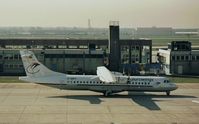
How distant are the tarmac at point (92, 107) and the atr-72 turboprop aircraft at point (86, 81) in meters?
1.25

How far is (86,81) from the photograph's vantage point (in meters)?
59.9

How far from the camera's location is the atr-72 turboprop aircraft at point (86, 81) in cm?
5894

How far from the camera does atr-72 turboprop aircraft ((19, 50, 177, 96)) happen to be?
5894 centimetres

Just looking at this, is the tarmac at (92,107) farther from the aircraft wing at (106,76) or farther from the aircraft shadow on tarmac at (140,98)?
the aircraft wing at (106,76)

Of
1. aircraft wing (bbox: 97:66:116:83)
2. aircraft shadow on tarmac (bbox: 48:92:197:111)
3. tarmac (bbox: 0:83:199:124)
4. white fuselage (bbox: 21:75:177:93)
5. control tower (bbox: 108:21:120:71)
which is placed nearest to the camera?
tarmac (bbox: 0:83:199:124)

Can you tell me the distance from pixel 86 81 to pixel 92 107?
896 centimetres

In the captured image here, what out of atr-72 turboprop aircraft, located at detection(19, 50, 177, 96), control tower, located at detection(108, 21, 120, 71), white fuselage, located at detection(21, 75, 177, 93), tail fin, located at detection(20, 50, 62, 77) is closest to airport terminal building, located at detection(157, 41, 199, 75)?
control tower, located at detection(108, 21, 120, 71)

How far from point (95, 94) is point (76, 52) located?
1162 inches

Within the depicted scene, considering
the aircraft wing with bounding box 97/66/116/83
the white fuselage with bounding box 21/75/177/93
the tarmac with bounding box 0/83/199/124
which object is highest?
the aircraft wing with bounding box 97/66/116/83

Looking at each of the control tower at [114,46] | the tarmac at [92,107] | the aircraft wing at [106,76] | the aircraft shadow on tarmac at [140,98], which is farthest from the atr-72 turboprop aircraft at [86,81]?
the control tower at [114,46]

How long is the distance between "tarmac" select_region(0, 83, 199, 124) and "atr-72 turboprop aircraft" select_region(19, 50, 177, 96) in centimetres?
125

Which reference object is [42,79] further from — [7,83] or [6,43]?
[6,43]

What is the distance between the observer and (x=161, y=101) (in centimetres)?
5688

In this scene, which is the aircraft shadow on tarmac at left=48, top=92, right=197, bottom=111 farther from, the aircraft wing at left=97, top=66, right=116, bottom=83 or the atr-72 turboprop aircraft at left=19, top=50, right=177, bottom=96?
the aircraft wing at left=97, top=66, right=116, bottom=83
